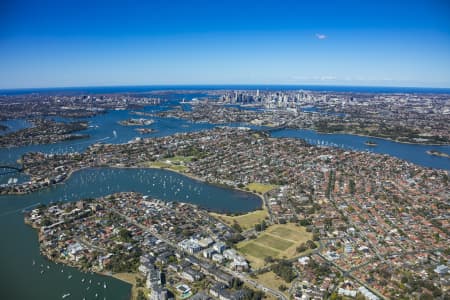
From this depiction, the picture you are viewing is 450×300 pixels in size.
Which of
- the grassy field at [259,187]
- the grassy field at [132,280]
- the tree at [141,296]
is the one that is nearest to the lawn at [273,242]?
the grassy field at [132,280]

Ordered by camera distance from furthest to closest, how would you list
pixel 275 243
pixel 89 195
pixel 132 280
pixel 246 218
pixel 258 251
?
pixel 89 195
pixel 246 218
pixel 275 243
pixel 258 251
pixel 132 280

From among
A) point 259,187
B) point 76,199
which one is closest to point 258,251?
point 259,187

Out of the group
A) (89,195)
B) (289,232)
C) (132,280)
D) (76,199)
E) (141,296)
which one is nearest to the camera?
(141,296)

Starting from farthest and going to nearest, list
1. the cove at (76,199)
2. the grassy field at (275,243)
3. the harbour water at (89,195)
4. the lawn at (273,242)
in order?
Answer: 1. the lawn at (273,242)
2. the grassy field at (275,243)
3. the harbour water at (89,195)
4. the cove at (76,199)

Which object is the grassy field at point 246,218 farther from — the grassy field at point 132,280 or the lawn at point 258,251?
the grassy field at point 132,280

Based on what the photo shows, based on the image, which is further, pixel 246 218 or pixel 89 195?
pixel 89 195

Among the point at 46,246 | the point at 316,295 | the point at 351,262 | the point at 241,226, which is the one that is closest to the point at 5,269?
the point at 46,246

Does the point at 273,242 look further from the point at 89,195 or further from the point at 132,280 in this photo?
the point at 89,195

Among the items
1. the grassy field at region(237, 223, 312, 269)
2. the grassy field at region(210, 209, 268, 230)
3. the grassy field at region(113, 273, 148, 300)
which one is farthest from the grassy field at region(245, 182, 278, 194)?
the grassy field at region(113, 273, 148, 300)
